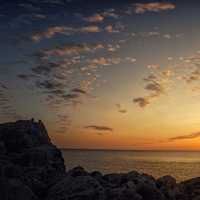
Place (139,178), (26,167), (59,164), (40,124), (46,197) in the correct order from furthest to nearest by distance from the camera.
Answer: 1. (40,124)
2. (59,164)
3. (26,167)
4. (139,178)
5. (46,197)

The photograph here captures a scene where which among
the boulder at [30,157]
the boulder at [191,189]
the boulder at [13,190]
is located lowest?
the boulder at [191,189]

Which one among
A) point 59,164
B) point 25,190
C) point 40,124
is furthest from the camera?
point 40,124

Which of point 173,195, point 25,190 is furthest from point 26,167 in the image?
point 173,195

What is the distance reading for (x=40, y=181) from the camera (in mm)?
29047

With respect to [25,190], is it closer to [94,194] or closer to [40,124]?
[94,194]

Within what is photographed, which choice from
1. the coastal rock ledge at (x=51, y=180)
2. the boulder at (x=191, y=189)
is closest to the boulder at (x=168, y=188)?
the coastal rock ledge at (x=51, y=180)

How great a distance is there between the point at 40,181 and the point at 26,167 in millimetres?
2665

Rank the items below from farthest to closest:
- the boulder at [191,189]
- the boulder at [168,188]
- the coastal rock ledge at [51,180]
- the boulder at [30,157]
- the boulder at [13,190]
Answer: the boulder at [191,189] → the boulder at [168,188] → the boulder at [30,157] → the coastal rock ledge at [51,180] → the boulder at [13,190]

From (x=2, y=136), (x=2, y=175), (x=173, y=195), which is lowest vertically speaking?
(x=173, y=195)

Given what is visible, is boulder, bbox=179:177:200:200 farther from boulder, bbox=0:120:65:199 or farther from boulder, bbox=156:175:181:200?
boulder, bbox=0:120:65:199

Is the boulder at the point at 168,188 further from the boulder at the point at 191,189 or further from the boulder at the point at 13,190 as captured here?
the boulder at the point at 13,190

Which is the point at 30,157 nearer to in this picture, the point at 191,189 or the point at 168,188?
the point at 168,188

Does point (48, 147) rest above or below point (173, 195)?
above

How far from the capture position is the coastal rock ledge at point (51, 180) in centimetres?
2491
